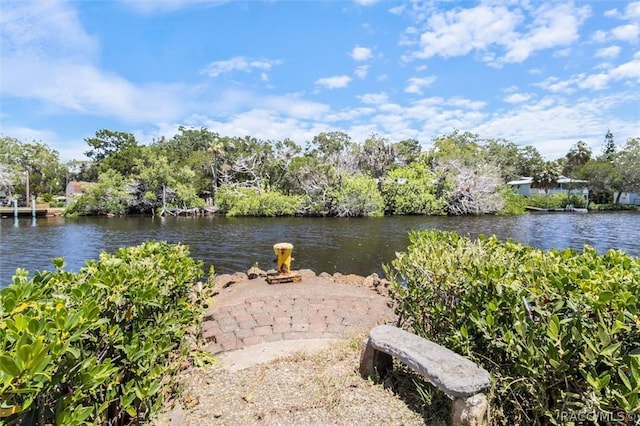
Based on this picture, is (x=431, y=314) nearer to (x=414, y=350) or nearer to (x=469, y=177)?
(x=414, y=350)

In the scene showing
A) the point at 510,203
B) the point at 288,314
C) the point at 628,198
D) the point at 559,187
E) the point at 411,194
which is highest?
the point at 559,187

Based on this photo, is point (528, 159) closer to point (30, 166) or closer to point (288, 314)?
point (288, 314)

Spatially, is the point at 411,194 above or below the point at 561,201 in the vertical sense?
above

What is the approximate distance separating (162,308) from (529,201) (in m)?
44.9

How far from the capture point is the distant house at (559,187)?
138ft

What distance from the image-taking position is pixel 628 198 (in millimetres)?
43000

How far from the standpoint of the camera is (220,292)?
6.77m

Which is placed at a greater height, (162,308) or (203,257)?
(162,308)

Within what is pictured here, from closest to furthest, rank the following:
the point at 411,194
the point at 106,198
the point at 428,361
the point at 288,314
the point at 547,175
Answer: the point at 428,361 → the point at 288,314 → the point at 106,198 → the point at 411,194 → the point at 547,175

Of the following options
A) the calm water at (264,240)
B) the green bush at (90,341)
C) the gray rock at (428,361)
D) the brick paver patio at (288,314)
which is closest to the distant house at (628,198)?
the calm water at (264,240)

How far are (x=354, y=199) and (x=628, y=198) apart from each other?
36.8m

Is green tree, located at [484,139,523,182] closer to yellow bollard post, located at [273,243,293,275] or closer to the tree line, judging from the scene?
the tree line

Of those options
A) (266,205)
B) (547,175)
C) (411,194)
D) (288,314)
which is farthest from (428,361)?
(547,175)

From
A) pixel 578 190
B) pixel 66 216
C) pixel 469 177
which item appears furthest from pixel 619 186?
pixel 66 216
